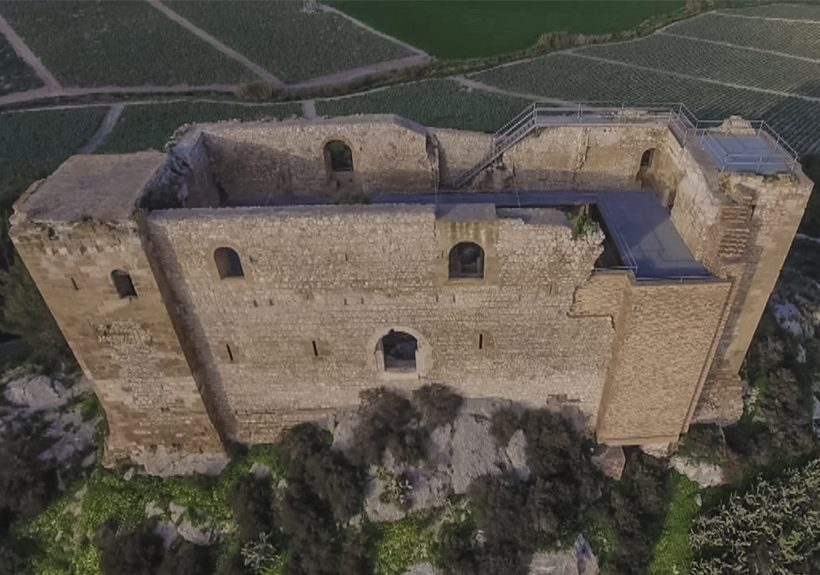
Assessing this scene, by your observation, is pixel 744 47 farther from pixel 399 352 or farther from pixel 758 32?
pixel 399 352

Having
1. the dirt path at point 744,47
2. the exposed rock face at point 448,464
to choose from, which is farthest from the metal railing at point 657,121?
the dirt path at point 744,47

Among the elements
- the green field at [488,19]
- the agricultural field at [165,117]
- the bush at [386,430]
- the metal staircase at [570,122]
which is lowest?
the agricultural field at [165,117]

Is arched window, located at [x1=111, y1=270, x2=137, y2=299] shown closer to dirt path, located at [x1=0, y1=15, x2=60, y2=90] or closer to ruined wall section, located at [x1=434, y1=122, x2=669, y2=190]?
ruined wall section, located at [x1=434, y1=122, x2=669, y2=190]

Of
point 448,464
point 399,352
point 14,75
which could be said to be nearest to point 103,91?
point 14,75

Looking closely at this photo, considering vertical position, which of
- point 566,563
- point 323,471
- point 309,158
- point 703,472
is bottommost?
point 566,563

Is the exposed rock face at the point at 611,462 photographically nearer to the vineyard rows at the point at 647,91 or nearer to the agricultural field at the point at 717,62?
the vineyard rows at the point at 647,91

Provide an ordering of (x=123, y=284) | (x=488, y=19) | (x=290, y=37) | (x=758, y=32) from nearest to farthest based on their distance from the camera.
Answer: (x=123, y=284) → (x=758, y=32) → (x=290, y=37) → (x=488, y=19)

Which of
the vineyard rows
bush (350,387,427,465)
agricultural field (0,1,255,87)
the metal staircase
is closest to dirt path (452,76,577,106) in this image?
the vineyard rows

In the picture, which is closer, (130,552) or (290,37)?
(130,552)
